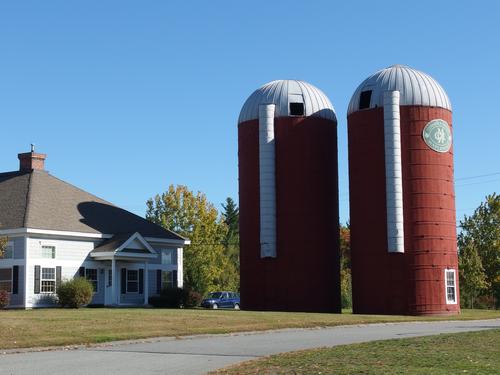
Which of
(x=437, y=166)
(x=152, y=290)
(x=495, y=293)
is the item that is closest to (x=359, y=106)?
(x=437, y=166)

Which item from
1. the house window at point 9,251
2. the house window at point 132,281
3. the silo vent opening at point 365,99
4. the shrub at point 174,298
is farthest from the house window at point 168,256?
the silo vent opening at point 365,99

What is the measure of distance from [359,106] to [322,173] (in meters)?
4.59

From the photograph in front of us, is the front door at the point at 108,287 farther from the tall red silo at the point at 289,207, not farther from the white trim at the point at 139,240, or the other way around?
the tall red silo at the point at 289,207

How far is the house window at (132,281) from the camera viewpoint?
46688 millimetres

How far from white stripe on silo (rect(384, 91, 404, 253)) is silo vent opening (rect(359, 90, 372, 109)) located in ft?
5.90

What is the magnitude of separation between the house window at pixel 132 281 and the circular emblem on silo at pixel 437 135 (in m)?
18.2

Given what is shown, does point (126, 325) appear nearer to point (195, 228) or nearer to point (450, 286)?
point (450, 286)

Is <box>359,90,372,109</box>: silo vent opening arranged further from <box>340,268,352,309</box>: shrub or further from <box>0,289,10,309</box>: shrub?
<box>0,289,10,309</box>: shrub

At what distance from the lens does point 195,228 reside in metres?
68.0

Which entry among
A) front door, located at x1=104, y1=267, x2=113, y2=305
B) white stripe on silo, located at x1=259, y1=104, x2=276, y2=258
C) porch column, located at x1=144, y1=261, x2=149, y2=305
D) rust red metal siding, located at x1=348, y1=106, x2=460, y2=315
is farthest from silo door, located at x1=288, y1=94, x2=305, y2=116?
front door, located at x1=104, y1=267, x2=113, y2=305

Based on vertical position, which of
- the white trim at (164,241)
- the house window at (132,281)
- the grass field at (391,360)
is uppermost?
the white trim at (164,241)

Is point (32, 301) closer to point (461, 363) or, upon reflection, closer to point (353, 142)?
point (353, 142)

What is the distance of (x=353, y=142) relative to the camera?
1734 inches

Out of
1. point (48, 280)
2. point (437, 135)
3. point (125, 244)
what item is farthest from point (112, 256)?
point (437, 135)
